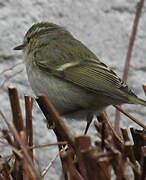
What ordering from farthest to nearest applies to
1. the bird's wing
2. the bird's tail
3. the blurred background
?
the blurred background, the bird's wing, the bird's tail

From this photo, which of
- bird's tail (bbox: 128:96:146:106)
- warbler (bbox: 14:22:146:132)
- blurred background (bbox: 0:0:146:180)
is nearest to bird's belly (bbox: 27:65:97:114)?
warbler (bbox: 14:22:146:132)

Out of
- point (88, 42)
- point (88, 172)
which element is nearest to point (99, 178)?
point (88, 172)

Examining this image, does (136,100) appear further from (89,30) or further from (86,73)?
(89,30)

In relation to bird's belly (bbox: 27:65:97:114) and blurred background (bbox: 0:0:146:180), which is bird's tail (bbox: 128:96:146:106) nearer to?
bird's belly (bbox: 27:65:97:114)

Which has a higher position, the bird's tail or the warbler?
the warbler

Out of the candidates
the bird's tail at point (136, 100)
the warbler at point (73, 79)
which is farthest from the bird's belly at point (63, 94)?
the bird's tail at point (136, 100)
